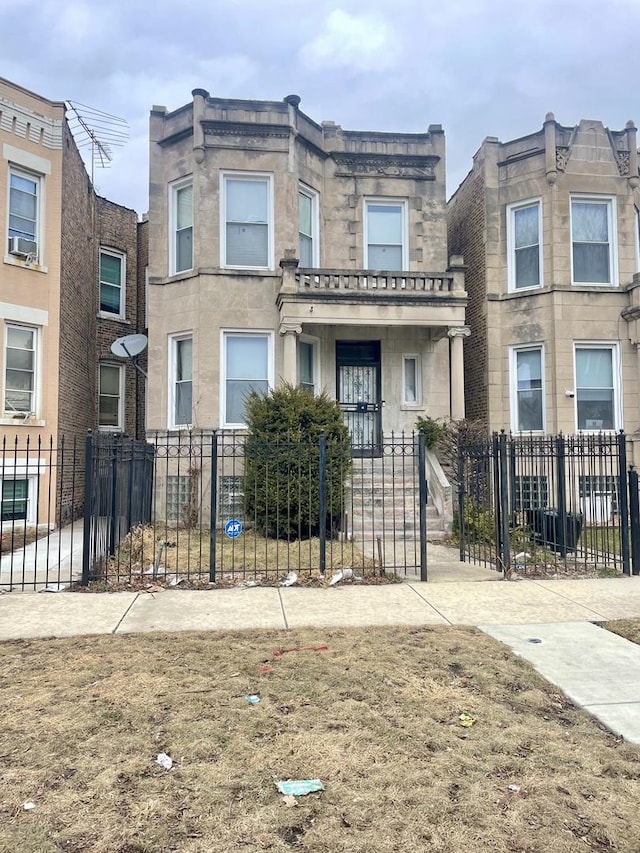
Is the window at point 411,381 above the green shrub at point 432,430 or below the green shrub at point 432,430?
above

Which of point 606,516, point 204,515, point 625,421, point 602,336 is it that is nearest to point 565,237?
point 602,336

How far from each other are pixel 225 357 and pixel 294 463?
4.37 metres

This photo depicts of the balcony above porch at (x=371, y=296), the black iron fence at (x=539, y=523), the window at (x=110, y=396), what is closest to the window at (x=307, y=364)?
the balcony above porch at (x=371, y=296)

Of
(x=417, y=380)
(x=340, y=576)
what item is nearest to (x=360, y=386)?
(x=417, y=380)

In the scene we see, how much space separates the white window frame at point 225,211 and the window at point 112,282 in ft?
21.3

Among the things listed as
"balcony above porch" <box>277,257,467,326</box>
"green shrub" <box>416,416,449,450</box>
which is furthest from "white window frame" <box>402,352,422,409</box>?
"balcony above porch" <box>277,257,467,326</box>

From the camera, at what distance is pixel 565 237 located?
14.7 meters

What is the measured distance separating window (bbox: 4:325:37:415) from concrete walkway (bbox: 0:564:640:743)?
703 centimetres

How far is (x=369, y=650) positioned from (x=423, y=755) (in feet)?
5.86

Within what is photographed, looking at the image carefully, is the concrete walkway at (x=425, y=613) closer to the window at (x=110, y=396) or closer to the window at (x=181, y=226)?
the window at (x=181, y=226)

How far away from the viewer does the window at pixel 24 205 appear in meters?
13.3

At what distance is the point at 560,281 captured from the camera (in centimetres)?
1462

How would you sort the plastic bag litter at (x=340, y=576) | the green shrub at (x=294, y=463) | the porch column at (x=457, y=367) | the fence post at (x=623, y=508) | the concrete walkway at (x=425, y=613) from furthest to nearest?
1. the porch column at (x=457, y=367)
2. the green shrub at (x=294, y=463)
3. the fence post at (x=623, y=508)
4. the plastic bag litter at (x=340, y=576)
5. the concrete walkway at (x=425, y=613)

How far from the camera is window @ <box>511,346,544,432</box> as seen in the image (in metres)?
14.9
